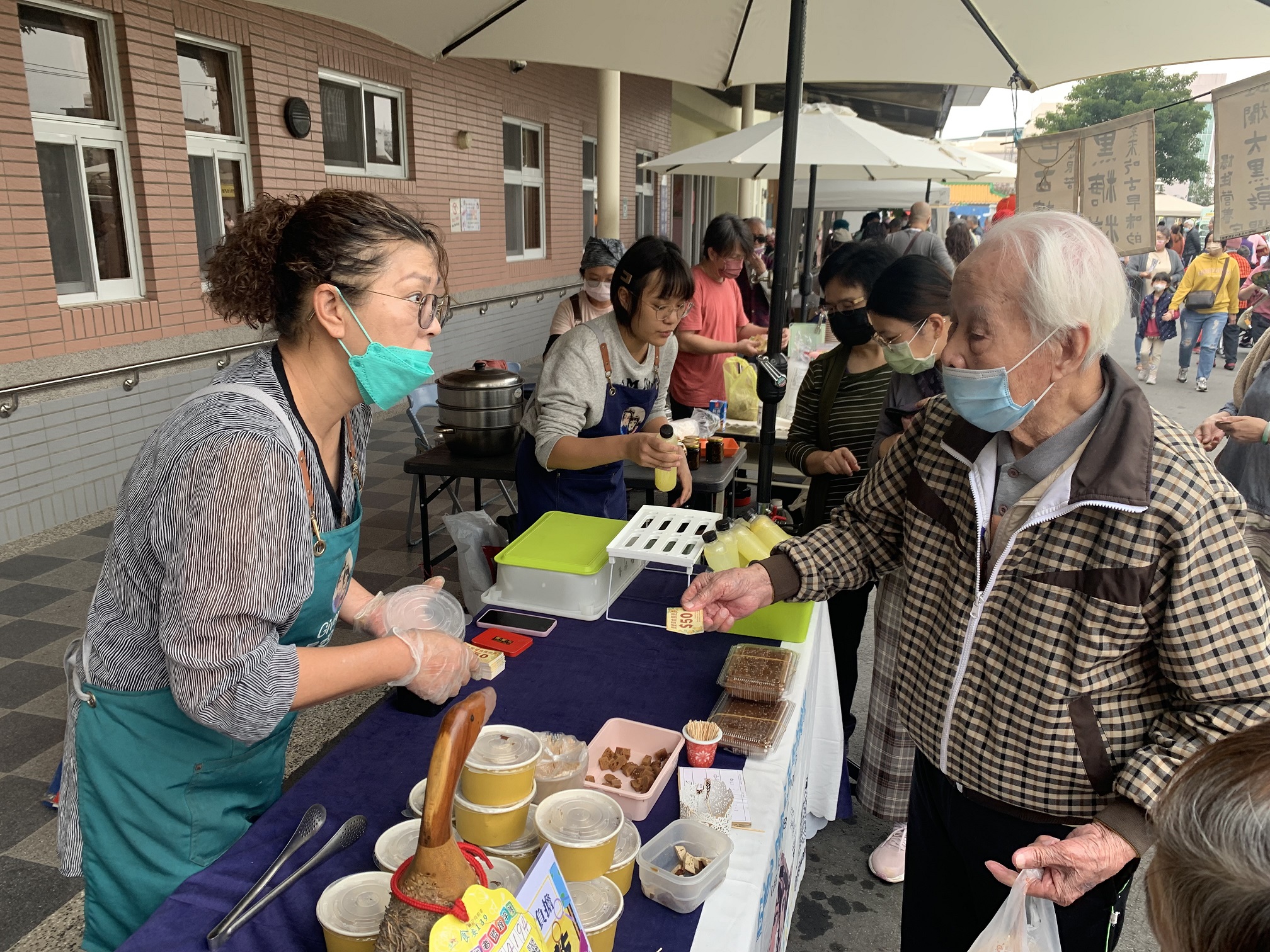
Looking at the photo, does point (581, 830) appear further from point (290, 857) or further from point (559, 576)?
point (559, 576)

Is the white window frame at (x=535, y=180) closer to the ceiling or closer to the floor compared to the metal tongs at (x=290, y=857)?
closer to the ceiling

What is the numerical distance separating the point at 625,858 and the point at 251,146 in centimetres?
675

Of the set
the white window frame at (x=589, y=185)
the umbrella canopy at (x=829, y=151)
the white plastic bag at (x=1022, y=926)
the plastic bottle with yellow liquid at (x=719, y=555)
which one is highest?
the white window frame at (x=589, y=185)

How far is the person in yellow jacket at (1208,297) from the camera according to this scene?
1085 centimetres

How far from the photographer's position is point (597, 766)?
1710mm

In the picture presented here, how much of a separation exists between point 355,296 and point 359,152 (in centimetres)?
742

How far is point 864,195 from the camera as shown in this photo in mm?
12000

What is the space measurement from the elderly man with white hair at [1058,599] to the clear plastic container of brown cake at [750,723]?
0.92 feet

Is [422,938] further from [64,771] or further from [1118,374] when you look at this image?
[1118,374]

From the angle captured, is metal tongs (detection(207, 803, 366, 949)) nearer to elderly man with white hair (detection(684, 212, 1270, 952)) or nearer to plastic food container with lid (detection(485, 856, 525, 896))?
plastic food container with lid (detection(485, 856, 525, 896))

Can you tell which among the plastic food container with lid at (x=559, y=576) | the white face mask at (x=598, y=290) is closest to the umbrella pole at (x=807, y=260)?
the white face mask at (x=598, y=290)

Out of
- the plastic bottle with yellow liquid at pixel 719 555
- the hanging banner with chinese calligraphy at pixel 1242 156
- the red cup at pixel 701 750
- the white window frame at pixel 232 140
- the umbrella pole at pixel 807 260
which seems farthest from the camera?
the umbrella pole at pixel 807 260

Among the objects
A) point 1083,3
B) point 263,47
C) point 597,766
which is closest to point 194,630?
point 597,766

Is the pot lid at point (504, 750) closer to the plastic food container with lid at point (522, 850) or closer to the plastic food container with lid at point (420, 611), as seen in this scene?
the plastic food container with lid at point (522, 850)
